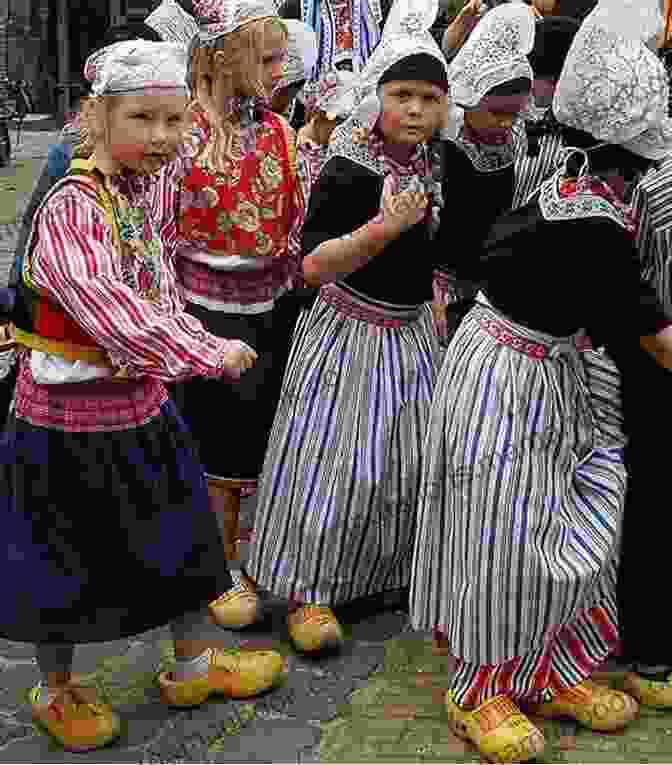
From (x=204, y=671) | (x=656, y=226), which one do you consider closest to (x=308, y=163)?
(x=656, y=226)

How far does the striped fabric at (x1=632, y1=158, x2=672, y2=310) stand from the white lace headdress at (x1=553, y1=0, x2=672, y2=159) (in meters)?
0.18

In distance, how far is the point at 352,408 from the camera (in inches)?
145

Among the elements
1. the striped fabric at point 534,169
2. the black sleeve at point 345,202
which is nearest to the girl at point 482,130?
the striped fabric at point 534,169

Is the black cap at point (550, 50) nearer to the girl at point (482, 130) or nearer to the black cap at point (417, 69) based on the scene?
the girl at point (482, 130)

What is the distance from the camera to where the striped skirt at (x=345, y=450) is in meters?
3.68

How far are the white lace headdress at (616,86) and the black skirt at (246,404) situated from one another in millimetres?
1169

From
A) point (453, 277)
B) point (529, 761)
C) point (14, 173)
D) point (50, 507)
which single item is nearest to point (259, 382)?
point (453, 277)

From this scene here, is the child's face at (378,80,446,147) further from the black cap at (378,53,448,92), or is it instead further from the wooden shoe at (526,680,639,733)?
the wooden shoe at (526,680,639,733)

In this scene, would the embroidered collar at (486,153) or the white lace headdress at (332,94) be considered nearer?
the embroidered collar at (486,153)

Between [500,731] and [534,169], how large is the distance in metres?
1.43

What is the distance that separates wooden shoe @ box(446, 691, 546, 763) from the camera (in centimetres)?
308

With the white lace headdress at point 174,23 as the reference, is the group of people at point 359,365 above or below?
below

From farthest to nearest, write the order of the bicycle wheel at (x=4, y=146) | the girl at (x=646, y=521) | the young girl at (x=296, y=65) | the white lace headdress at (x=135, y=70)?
→ the bicycle wheel at (x=4, y=146), the young girl at (x=296, y=65), the girl at (x=646, y=521), the white lace headdress at (x=135, y=70)

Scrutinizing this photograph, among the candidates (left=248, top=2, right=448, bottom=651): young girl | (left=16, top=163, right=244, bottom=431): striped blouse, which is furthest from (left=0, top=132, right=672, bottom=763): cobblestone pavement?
(left=16, top=163, right=244, bottom=431): striped blouse
